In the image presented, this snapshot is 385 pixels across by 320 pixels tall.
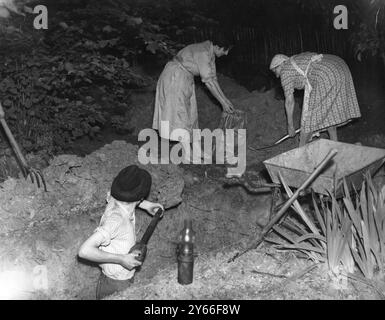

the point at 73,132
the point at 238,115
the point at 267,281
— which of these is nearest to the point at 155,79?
the point at 238,115

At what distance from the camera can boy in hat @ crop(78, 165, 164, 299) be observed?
3.25m

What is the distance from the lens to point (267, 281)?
153 inches

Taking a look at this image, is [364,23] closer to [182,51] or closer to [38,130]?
[182,51]

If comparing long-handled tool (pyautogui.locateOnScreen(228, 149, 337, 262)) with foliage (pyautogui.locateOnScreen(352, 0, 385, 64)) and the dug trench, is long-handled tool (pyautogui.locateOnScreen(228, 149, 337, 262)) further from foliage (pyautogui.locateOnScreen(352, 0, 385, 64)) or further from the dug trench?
foliage (pyautogui.locateOnScreen(352, 0, 385, 64))

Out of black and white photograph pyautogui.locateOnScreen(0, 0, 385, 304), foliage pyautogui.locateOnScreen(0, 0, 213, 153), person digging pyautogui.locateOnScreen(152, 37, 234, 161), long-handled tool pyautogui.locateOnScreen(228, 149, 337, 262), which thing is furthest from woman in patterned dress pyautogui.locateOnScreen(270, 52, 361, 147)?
long-handled tool pyautogui.locateOnScreen(228, 149, 337, 262)

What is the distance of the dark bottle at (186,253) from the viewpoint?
3.42 meters

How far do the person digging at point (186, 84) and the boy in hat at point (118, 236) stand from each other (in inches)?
101

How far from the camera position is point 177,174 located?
17.3 feet

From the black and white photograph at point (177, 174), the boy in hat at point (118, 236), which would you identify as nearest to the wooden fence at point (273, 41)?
the black and white photograph at point (177, 174)

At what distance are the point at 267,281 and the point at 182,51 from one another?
123 inches

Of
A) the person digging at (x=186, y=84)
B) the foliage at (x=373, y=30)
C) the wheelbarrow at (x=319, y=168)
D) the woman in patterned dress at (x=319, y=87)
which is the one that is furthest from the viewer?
the foliage at (x=373, y=30)

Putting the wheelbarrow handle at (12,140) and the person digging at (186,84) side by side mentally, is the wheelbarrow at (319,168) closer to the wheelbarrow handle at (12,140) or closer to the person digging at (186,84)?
the person digging at (186,84)

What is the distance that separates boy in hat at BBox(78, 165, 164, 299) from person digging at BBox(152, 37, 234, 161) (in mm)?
2570

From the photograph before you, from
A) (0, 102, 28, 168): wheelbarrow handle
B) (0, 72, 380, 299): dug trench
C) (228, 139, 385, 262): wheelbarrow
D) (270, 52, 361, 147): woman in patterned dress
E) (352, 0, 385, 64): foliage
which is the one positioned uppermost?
(352, 0, 385, 64): foliage
